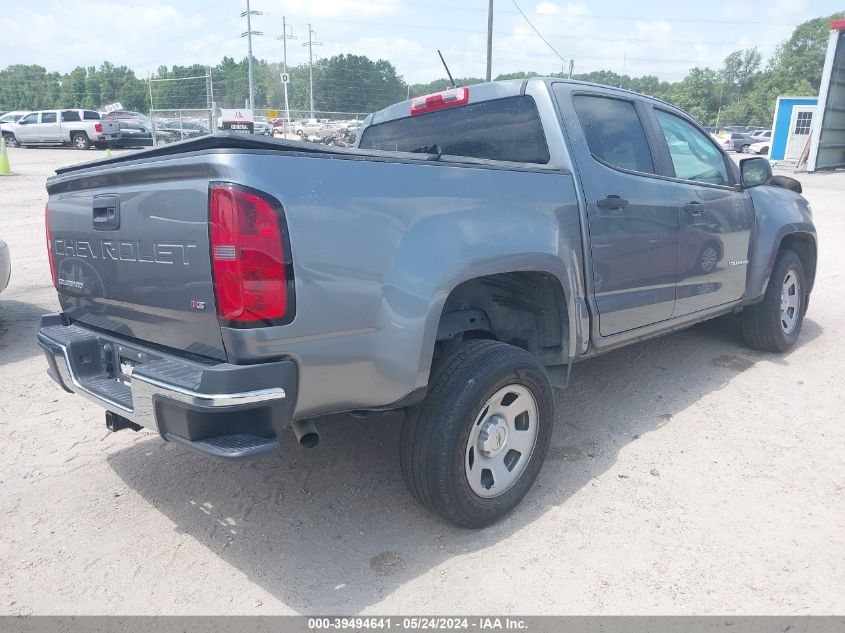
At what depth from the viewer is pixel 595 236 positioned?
11.0 feet

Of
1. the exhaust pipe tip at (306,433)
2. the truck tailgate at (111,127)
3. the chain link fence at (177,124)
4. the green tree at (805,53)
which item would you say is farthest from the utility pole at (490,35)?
the green tree at (805,53)

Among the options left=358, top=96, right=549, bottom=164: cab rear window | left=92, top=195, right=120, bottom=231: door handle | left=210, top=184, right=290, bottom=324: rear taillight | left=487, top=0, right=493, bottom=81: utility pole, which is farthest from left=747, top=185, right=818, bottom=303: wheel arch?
left=487, top=0, right=493, bottom=81: utility pole

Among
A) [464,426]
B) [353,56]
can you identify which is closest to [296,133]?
[464,426]

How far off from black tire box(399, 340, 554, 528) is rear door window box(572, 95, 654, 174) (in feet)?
4.50

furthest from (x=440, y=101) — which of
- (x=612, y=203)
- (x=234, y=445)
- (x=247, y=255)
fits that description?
(x=234, y=445)

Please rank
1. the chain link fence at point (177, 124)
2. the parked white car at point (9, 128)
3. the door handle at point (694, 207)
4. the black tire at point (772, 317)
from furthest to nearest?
the parked white car at point (9, 128), the chain link fence at point (177, 124), the black tire at point (772, 317), the door handle at point (694, 207)

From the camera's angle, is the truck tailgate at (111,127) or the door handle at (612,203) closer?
the door handle at (612,203)

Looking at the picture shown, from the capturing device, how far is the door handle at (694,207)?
399 cm

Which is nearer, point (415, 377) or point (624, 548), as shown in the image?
point (415, 377)

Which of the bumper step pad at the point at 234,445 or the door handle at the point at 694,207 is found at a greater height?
the door handle at the point at 694,207

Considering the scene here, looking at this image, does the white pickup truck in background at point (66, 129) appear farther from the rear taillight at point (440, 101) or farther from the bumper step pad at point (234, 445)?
the bumper step pad at point (234, 445)

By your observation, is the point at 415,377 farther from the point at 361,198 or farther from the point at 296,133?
the point at 296,133

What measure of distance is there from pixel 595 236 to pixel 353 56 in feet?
259

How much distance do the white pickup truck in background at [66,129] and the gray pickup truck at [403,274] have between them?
2736 centimetres
